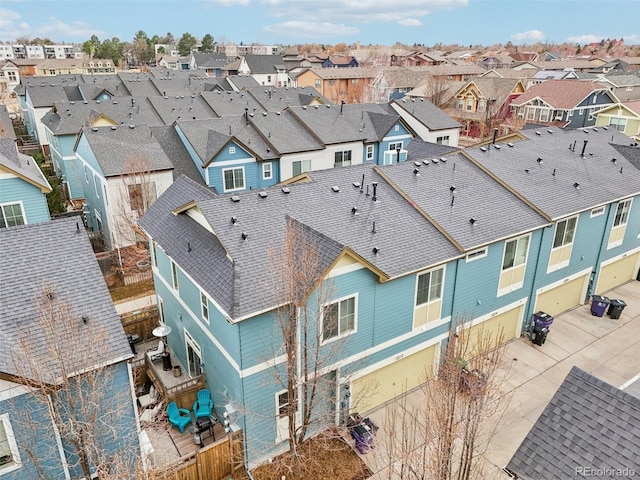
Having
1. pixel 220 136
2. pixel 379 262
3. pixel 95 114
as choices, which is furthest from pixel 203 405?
pixel 95 114

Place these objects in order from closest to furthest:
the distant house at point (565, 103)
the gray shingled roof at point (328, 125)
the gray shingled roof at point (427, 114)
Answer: the gray shingled roof at point (328, 125), the gray shingled roof at point (427, 114), the distant house at point (565, 103)

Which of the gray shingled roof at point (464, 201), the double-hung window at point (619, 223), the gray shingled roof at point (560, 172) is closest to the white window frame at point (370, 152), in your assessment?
the gray shingled roof at point (560, 172)

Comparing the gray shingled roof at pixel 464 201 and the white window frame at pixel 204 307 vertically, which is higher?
the gray shingled roof at pixel 464 201

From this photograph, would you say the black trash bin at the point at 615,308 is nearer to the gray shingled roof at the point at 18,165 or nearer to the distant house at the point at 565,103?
the gray shingled roof at the point at 18,165

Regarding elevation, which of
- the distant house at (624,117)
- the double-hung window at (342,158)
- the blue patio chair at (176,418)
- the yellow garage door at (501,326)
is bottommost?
the blue patio chair at (176,418)

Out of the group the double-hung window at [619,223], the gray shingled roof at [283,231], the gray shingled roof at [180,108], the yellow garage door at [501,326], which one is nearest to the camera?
the gray shingled roof at [283,231]

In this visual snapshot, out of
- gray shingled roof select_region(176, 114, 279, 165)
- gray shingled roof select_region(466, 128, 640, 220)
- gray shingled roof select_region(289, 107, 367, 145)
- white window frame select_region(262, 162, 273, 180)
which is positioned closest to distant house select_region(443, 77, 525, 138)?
gray shingled roof select_region(289, 107, 367, 145)

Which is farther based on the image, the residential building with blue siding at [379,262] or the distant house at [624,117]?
the distant house at [624,117]
